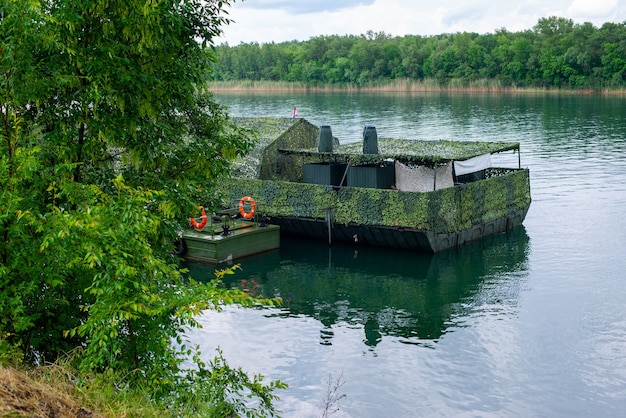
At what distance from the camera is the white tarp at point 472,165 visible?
38344 mm

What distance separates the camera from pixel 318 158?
41719 millimetres

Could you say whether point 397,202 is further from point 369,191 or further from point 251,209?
point 251,209

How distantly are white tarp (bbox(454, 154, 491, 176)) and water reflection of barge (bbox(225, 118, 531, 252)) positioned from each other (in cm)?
5

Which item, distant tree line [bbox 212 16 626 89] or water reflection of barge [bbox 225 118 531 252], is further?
distant tree line [bbox 212 16 626 89]

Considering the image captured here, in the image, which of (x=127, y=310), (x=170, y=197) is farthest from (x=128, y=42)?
(x=127, y=310)

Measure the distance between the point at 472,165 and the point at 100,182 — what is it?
81.8 feet

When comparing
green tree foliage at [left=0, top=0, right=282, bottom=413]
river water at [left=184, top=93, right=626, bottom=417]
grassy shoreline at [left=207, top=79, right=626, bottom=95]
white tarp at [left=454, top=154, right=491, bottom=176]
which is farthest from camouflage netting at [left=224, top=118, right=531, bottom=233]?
grassy shoreline at [left=207, top=79, right=626, bottom=95]

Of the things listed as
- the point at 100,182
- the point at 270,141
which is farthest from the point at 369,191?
the point at 100,182

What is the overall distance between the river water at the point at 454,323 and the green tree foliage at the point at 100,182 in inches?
275

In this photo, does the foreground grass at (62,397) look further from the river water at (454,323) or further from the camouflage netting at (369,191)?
the camouflage netting at (369,191)

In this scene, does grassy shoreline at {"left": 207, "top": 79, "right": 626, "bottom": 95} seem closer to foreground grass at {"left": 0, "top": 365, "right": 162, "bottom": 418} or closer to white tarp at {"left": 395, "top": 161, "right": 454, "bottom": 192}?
white tarp at {"left": 395, "top": 161, "right": 454, "bottom": 192}

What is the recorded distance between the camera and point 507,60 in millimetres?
160625

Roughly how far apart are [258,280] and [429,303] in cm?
724

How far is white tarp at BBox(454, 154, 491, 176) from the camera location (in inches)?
1510
